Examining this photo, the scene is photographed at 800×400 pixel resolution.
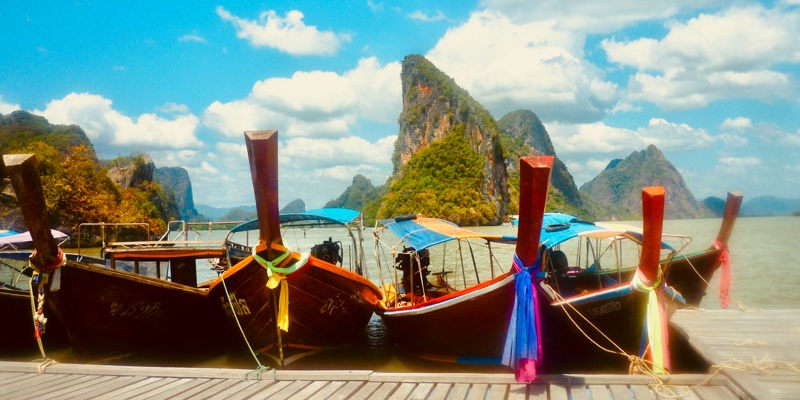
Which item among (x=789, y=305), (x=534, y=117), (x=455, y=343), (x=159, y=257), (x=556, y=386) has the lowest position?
(x=789, y=305)

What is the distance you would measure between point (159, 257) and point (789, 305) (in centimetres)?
1480

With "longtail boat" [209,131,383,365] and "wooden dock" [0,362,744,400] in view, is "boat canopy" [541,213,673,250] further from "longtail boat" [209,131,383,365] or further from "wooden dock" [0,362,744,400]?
"wooden dock" [0,362,744,400]

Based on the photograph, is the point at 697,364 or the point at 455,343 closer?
the point at 697,364

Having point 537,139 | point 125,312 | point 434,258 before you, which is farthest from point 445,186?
point 537,139

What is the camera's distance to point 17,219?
28094 mm

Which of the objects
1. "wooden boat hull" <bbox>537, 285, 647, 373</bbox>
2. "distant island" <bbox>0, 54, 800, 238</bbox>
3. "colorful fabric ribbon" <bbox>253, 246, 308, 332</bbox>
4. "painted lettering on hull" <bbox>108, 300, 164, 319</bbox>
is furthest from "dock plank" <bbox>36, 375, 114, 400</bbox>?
"distant island" <bbox>0, 54, 800, 238</bbox>

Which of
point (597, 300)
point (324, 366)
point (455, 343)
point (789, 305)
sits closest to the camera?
point (597, 300)

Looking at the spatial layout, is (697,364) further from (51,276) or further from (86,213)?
(86,213)

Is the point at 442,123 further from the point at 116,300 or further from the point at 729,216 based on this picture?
the point at 116,300

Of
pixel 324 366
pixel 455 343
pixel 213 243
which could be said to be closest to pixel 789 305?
pixel 455 343

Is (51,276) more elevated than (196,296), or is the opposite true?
(51,276)

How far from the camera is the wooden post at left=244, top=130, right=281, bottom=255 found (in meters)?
5.15

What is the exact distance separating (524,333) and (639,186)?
190962 millimetres

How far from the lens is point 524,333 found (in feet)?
14.0
